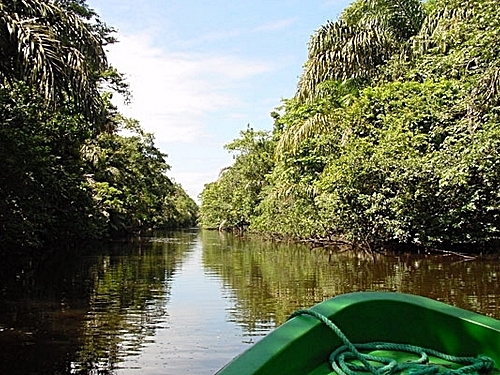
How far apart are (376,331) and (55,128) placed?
1954 centimetres

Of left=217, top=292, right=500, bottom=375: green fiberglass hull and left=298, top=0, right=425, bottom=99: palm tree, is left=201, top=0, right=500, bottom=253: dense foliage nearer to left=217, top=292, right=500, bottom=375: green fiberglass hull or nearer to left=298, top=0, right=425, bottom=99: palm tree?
left=298, top=0, right=425, bottom=99: palm tree

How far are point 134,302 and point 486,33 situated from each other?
383 inches

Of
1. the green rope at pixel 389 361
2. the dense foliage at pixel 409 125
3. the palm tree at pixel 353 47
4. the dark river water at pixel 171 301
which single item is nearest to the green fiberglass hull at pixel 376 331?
the green rope at pixel 389 361

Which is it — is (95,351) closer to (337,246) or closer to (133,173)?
(337,246)

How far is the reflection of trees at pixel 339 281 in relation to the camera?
28.3ft

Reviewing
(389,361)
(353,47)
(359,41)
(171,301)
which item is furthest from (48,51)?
(359,41)

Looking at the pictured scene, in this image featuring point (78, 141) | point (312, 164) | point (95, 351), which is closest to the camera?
point (95, 351)

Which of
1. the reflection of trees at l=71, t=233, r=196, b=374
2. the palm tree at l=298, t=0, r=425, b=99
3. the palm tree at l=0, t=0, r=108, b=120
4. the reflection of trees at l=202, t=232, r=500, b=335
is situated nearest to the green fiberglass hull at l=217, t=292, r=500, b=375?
the reflection of trees at l=71, t=233, r=196, b=374

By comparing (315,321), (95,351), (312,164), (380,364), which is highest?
(312,164)

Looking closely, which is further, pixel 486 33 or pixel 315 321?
pixel 486 33

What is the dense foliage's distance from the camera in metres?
14.2

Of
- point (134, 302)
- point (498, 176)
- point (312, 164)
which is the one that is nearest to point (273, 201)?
point (312, 164)

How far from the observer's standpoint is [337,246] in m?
24.4

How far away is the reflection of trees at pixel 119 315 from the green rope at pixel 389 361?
11.2ft
